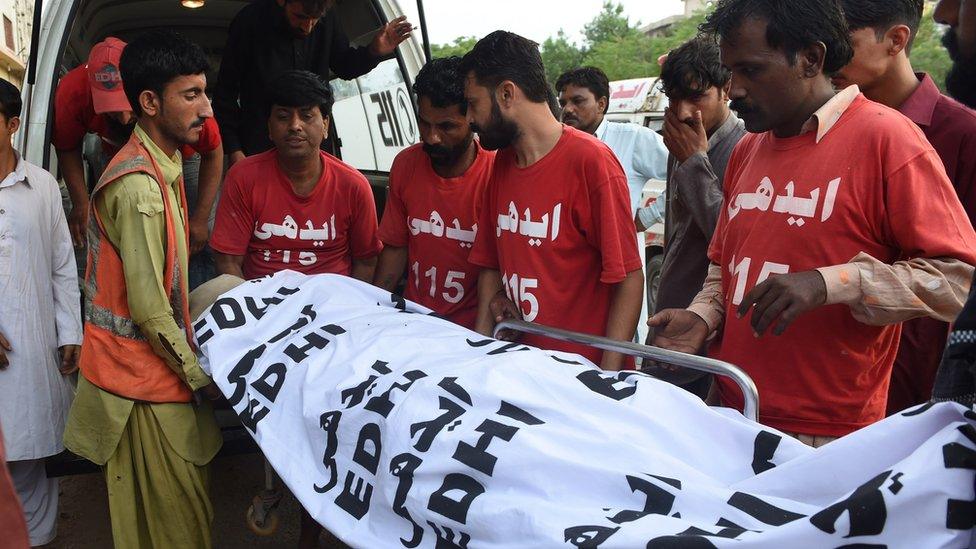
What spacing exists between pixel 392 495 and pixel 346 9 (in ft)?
11.8

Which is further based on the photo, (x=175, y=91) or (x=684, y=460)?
(x=175, y=91)

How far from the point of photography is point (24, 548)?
145cm

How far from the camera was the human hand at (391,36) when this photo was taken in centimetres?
423

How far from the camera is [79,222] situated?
13.6 ft

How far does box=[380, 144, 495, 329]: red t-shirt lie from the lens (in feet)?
11.5

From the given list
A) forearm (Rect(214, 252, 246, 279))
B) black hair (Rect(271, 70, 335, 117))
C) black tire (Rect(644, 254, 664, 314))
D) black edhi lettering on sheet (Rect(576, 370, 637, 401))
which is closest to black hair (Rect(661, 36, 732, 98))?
black hair (Rect(271, 70, 335, 117))

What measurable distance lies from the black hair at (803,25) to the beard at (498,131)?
3.14 ft

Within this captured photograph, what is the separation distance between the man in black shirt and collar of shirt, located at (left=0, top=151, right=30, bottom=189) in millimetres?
1274

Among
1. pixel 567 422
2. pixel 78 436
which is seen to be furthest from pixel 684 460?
pixel 78 436

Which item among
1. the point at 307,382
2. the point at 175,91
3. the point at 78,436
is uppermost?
the point at 175,91

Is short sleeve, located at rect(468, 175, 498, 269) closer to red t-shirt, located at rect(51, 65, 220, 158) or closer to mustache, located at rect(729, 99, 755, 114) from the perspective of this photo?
mustache, located at rect(729, 99, 755, 114)

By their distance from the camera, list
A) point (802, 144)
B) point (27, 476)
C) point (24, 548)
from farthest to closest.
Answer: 1. point (27, 476)
2. point (802, 144)
3. point (24, 548)

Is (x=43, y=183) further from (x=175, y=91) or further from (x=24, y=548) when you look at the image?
(x=24, y=548)

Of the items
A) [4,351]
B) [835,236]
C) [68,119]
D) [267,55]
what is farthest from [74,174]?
[835,236]
